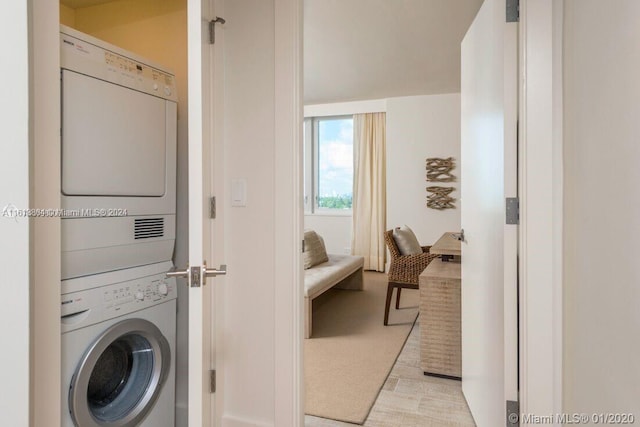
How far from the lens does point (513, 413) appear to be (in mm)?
1521

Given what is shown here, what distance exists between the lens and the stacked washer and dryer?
4.42 feet

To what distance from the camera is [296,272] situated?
1738mm

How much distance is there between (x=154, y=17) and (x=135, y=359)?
1.70 meters

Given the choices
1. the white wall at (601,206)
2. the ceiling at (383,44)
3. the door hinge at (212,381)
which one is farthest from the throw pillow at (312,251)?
the white wall at (601,206)

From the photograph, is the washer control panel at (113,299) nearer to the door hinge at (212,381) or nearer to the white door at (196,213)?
the door hinge at (212,381)

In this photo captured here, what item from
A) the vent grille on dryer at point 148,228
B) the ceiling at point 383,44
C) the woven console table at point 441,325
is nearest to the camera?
the vent grille on dryer at point 148,228

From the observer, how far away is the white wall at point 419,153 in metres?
5.82

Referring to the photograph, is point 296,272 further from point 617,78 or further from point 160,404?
point 617,78

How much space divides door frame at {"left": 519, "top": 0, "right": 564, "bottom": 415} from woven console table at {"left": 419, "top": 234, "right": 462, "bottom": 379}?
3.56ft

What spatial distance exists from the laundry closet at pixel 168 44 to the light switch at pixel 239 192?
282 mm

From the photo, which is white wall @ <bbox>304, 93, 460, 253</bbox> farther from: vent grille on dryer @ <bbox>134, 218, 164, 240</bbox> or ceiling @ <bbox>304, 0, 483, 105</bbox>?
vent grille on dryer @ <bbox>134, 218, 164, 240</bbox>

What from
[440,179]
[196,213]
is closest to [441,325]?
[196,213]
